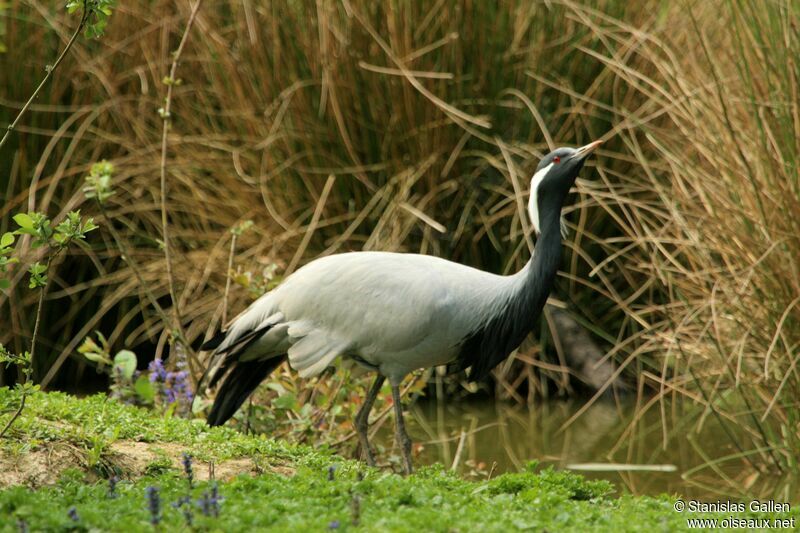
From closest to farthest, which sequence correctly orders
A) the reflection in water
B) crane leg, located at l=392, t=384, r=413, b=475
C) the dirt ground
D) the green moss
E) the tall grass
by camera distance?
the green moss, the dirt ground, crane leg, located at l=392, t=384, r=413, b=475, the reflection in water, the tall grass

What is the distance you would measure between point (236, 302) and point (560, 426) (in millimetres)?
2381

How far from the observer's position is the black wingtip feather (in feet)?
18.1

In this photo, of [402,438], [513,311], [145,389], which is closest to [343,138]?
[145,389]

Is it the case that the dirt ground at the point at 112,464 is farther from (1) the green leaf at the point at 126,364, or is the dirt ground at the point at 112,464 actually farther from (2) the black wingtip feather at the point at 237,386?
(1) the green leaf at the point at 126,364

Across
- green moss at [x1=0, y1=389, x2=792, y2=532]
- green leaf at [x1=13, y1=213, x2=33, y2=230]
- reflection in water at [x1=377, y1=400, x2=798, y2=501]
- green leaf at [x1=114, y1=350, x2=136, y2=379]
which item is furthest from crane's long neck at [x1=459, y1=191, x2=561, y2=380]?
green leaf at [x1=13, y1=213, x2=33, y2=230]

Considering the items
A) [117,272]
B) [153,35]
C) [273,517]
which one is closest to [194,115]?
[153,35]

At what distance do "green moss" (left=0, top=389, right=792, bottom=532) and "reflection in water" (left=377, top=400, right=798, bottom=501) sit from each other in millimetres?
1630

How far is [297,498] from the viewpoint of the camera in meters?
3.73

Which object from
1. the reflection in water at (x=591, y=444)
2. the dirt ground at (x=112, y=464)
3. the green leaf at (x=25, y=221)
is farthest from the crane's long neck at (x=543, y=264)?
the green leaf at (x=25, y=221)

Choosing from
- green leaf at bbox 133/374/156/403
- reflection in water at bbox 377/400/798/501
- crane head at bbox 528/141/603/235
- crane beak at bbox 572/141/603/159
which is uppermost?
crane beak at bbox 572/141/603/159

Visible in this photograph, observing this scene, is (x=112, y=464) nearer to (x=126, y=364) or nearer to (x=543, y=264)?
(x=126, y=364)

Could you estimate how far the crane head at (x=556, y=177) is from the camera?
5.55 metres

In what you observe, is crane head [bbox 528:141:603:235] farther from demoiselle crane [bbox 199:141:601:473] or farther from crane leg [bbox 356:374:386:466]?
crane leg [bbox 356:374:386:466]

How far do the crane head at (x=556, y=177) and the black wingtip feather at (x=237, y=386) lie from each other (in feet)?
5.13
